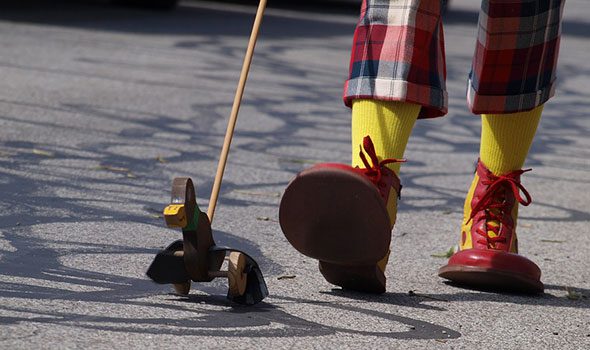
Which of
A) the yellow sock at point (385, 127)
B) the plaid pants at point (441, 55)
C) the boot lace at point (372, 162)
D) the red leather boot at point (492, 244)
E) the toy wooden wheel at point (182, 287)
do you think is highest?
the plaid pants at point (441, 55)

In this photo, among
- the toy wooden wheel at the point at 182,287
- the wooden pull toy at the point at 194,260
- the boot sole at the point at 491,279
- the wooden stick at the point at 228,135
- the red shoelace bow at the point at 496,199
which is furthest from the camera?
the red shoelace bow at the point at 496,199

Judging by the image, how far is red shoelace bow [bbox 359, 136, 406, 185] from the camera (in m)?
2.50

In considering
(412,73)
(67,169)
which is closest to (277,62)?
(67,169)

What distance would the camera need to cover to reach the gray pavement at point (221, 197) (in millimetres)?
2268

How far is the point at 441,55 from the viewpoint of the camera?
2627 mm

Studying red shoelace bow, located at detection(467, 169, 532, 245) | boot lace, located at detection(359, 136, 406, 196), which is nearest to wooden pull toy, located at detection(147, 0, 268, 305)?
boot lace, located at detection(359, 136, 406, 196)

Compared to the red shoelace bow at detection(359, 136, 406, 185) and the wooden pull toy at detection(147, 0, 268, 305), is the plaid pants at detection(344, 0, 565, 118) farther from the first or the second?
the wooden pull toy at detection(147, 0, 268, 305)

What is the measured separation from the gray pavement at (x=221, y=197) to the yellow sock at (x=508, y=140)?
0.31m

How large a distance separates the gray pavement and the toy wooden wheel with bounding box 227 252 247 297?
49 mm

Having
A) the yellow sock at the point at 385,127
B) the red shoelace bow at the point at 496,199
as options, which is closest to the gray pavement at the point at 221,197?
the red shoelace bow at the point at 496,199

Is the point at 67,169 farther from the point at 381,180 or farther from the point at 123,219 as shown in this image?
the point at 381,180

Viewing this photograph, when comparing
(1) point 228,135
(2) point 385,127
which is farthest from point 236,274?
(2) point 385,127

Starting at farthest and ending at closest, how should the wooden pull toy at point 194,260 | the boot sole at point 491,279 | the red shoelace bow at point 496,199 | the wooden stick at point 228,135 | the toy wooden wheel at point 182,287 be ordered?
the red shoelace bow at point 496,199 < the boot sole at point 491,279 < the wooden stick at point 228,135 < the toy wooden wheel at point 182,287 < the wooden pull toy at point 194,260

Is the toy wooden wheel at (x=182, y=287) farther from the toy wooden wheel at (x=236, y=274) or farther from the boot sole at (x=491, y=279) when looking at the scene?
the boot sole at (x=491, y=279)
